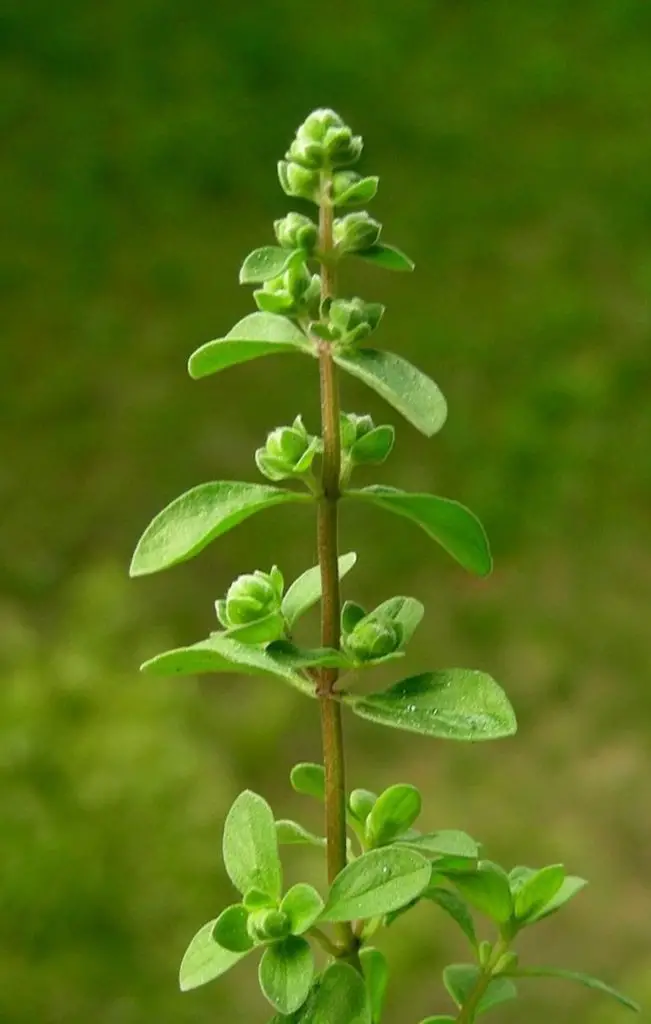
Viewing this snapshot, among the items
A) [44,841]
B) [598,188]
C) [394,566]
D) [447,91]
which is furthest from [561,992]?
[447,91]

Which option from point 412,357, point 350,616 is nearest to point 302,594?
point 350,616

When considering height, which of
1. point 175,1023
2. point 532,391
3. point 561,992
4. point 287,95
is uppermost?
point 287,95

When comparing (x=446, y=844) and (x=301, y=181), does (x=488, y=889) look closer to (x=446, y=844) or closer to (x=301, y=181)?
(x=446, y=844)

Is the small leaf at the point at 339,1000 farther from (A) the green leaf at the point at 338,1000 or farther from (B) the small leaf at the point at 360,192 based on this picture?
(B) the small leaf at the point at 360,192

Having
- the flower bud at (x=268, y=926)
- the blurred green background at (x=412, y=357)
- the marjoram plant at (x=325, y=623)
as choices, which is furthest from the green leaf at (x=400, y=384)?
the blurred green background at (x=412, y=357)

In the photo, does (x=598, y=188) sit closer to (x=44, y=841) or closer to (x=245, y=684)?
(x=245, y=684)

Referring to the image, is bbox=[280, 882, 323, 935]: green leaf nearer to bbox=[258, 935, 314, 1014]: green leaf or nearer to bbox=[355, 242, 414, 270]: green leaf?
bbox=[258, 935, 314, 1014]: green leaf
